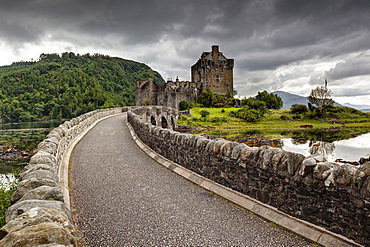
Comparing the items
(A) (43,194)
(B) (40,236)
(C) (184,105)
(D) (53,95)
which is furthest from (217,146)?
(D) (53,95)

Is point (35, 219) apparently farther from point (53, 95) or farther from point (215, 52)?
point (53, 95)

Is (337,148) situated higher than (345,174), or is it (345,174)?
(345,174)

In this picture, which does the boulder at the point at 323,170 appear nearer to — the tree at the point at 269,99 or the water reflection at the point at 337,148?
the water reflection at the point at 337,148

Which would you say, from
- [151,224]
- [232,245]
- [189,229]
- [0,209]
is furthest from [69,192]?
[232,245]

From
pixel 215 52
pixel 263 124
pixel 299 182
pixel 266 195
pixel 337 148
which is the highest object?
pixel 215 52

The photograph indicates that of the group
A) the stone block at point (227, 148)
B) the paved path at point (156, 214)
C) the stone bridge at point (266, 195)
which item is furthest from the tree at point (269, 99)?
the stone block at point (227, 148)

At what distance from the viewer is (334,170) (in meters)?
4.23

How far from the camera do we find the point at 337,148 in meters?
29.7

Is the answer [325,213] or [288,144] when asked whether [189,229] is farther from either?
[288,144]

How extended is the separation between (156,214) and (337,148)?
2894cm

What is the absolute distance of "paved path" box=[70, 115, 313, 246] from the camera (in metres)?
4.58

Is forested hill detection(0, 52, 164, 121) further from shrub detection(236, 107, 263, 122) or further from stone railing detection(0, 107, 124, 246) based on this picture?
stone railing detection(0, 107, 124, 246)

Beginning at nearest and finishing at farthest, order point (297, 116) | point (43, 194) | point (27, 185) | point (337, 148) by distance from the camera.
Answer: point (43, 194) < point (27, 185) < point (337, 148) < point (297, 116)

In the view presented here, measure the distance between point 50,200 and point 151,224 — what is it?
1.80m
